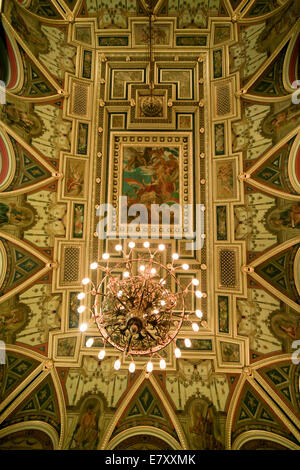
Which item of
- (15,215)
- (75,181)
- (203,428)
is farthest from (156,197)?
(203,428)

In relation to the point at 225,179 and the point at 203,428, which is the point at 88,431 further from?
the point at 225,179

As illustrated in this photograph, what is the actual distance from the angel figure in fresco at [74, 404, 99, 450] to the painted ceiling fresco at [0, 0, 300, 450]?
4 centimetres

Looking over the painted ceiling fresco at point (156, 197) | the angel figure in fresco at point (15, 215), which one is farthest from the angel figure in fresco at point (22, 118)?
the angel figure in fresco at point (15, 215)

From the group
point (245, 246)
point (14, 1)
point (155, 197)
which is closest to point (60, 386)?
point (155, 197)

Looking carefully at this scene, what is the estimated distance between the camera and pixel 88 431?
6488 mm

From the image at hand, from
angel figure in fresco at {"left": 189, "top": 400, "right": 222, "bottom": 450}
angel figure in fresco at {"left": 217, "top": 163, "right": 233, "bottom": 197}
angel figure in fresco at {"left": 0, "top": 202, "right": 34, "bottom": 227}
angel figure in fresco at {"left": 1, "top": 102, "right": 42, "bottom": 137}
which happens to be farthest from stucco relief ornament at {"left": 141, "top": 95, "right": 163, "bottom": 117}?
angel figure in fresco at {"left": 189, "top": 400, "right": 222, "bottom": 450}

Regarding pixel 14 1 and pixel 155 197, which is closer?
pixel 14 1

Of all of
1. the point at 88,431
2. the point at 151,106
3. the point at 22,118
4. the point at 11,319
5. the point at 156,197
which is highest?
the point at 151,106

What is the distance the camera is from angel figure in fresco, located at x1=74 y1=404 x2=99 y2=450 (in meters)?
6.34

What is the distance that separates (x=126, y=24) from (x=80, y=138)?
356 centimetres

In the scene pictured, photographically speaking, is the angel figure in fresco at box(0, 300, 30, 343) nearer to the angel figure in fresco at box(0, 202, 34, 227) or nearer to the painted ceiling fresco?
the painted ceiling fresco

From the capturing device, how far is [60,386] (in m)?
6.90

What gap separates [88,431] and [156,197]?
6.73 metres
